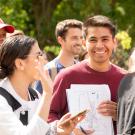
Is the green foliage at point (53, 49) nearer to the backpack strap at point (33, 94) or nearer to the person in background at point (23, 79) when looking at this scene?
the backpack strap at point (33, 94)

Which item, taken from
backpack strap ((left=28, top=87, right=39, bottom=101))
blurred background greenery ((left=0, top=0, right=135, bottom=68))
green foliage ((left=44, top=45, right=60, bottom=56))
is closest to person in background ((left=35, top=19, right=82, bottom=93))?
backpack strap ((left=28, top=87, right=39, bottom=101))

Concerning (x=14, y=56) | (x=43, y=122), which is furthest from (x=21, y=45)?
(x=43, y=122)

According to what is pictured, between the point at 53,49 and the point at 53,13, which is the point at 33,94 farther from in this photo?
the point at 53,13

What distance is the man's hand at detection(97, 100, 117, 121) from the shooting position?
15.1ft

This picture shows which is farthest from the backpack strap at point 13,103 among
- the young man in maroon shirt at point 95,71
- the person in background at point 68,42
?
the person in background at point 68,42

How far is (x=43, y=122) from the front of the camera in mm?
3898

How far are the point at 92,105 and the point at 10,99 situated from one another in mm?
861

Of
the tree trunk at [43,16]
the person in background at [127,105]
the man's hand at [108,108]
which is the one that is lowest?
the tree trunk at [43,16]

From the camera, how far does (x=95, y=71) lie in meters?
4.82

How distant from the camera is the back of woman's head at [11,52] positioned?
4.15m

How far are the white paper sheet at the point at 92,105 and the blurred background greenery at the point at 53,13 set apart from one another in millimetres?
10101

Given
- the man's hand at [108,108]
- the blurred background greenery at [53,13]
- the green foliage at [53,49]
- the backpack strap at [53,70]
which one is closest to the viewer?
the man's hand at [108,108]

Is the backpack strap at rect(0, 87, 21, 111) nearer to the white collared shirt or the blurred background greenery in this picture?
the white collared shirt

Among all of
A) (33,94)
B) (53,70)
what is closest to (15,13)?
(53,70)
